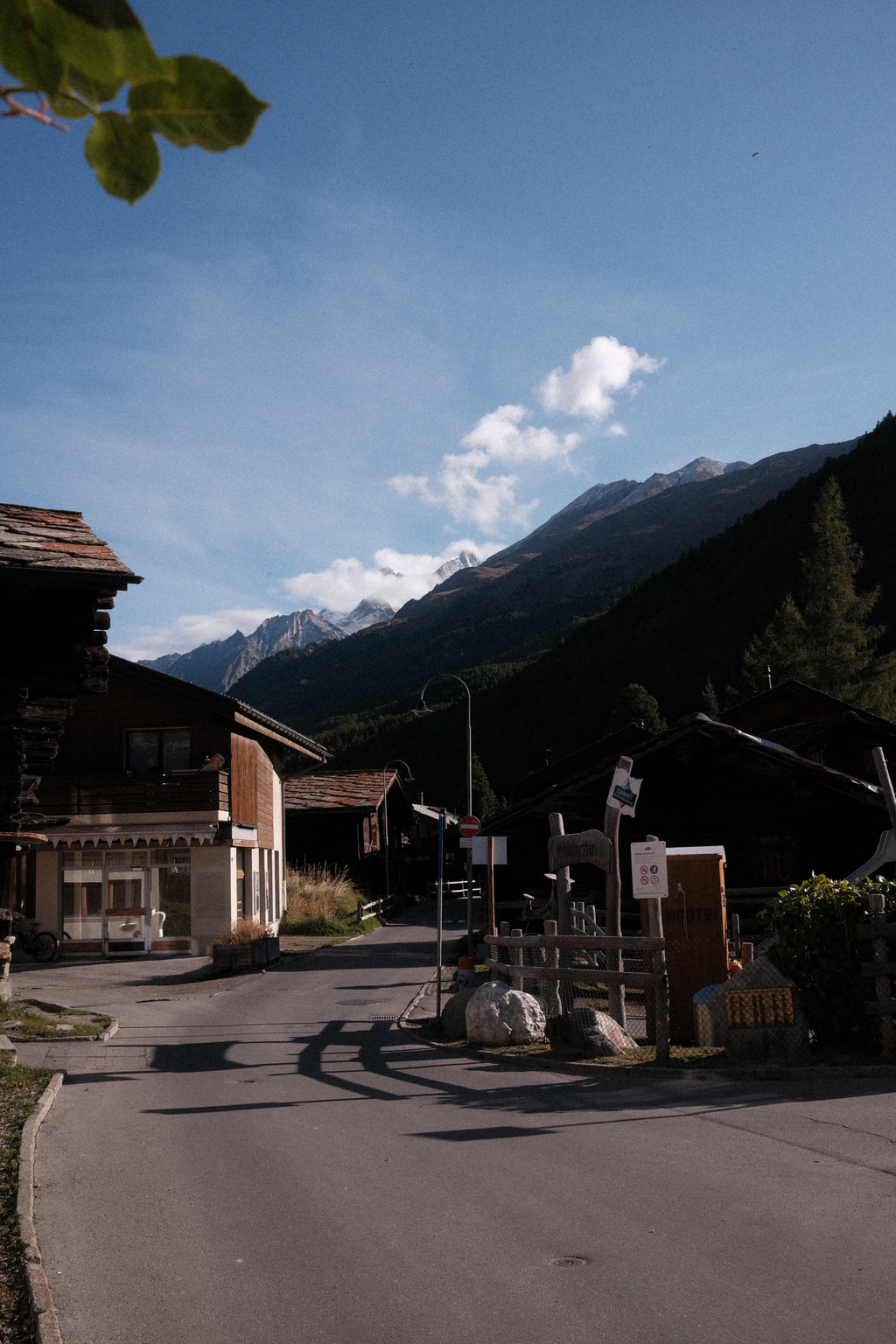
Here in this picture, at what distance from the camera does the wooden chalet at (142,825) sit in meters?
30.2

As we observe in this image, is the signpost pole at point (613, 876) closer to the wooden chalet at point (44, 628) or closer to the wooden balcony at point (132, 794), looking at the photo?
the wooden chalet at point (44, 628)

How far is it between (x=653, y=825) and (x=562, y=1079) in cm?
1109

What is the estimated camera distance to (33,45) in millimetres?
985

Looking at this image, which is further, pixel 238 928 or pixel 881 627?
pixel 881 627

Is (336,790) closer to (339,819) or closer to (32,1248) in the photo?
(339,819)

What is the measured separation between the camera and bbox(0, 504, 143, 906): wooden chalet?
8.83m

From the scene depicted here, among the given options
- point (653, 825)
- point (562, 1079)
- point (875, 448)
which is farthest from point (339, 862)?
point (875, 448)

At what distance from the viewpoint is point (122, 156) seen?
1106 millimetres

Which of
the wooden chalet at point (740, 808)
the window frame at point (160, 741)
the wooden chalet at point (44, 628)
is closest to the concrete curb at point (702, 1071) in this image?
the wooden chalet at point (44, 628)

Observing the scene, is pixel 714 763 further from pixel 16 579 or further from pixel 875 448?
pixel 875 448

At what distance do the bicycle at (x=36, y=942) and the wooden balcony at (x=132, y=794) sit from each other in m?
Answer: 3.11

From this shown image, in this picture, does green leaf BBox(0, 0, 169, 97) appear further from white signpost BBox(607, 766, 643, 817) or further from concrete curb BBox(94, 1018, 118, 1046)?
concrete curb BBox(94, 1018, 118, 1046)

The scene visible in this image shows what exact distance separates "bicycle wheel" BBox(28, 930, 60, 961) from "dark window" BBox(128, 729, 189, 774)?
4.94 meters

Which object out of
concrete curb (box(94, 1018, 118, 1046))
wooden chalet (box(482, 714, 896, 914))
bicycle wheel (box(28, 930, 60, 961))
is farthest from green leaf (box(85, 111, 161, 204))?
bicycle wheel (box(28, 930, 60, 961))
